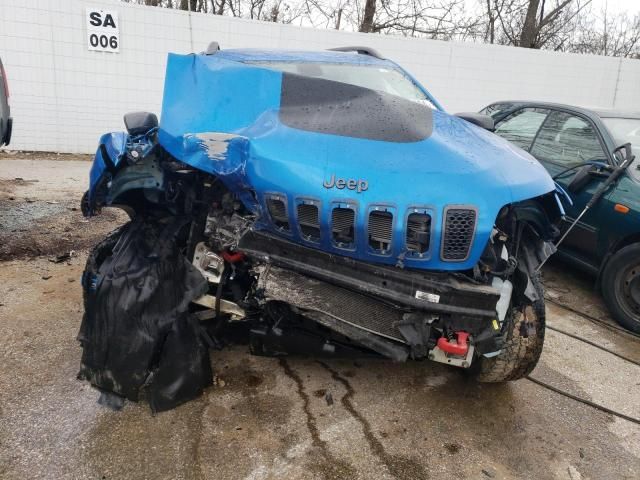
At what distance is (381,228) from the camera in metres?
2.10

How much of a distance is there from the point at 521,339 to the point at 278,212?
4.88 ft

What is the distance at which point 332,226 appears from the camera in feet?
7.00

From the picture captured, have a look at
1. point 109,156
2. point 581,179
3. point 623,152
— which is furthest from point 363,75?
point 623,152

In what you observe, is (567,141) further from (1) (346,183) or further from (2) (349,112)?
(1) (346,183)

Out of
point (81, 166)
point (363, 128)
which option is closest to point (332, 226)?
point (363, 128)

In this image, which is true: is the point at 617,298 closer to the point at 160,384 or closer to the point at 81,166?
the point at 160,384

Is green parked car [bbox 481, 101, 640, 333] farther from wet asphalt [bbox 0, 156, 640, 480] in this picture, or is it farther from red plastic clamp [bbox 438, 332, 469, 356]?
red plastic clamp [bbox 438, 332, 469, 356]

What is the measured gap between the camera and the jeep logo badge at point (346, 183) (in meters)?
2.10

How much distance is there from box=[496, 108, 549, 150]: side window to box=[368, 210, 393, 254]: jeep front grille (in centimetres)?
351

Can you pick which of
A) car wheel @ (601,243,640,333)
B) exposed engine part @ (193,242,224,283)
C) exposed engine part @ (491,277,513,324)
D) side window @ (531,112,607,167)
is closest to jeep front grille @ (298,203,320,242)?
exposed engine part @ (193,242,224,283)

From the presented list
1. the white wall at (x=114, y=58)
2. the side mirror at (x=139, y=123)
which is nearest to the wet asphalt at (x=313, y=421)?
the side mirror at (x=139, y=123)

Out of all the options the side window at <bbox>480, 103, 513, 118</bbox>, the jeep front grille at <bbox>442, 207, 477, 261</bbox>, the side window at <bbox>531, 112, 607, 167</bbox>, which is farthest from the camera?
the side window at <bbox>480, 103, 513, 118</bbox>

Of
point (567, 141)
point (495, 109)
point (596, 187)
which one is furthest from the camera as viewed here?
point (495, 109)

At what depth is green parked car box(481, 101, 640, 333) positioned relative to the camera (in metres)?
3.81
